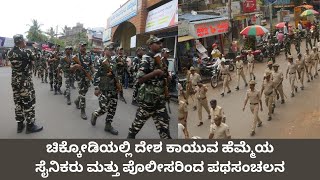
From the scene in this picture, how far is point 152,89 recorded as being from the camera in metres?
3.55

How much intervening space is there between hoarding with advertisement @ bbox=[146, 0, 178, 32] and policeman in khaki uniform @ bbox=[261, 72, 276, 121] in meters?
2.98

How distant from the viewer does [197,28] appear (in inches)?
326

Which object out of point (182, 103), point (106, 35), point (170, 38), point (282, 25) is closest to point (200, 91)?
point (182, 103)

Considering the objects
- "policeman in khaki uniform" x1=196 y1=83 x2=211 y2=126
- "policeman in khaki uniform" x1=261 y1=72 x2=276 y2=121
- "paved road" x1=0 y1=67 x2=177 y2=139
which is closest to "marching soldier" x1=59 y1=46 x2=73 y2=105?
"paved road" x1=0 y1=67 x2=177 y2=139

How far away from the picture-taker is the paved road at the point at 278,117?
A: 5.43 meters

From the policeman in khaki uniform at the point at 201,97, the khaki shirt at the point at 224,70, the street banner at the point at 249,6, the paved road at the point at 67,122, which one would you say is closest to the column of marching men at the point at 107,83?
the paved road at the point at 67,122

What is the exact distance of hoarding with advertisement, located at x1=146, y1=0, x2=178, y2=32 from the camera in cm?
933

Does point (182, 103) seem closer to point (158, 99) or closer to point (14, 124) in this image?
point (158, 99)

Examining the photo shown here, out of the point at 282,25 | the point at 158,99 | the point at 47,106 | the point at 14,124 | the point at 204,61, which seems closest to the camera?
the point at 158,99

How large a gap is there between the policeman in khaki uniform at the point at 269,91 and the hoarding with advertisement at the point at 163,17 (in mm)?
2979

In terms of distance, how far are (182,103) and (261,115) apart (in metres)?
2.00

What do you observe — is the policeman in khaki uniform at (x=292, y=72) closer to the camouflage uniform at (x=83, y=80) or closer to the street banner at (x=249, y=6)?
the street banner at (x=249, y=6)

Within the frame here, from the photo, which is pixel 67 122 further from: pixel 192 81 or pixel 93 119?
pixel 192 81

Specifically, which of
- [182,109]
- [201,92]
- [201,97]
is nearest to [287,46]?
[201,92]
